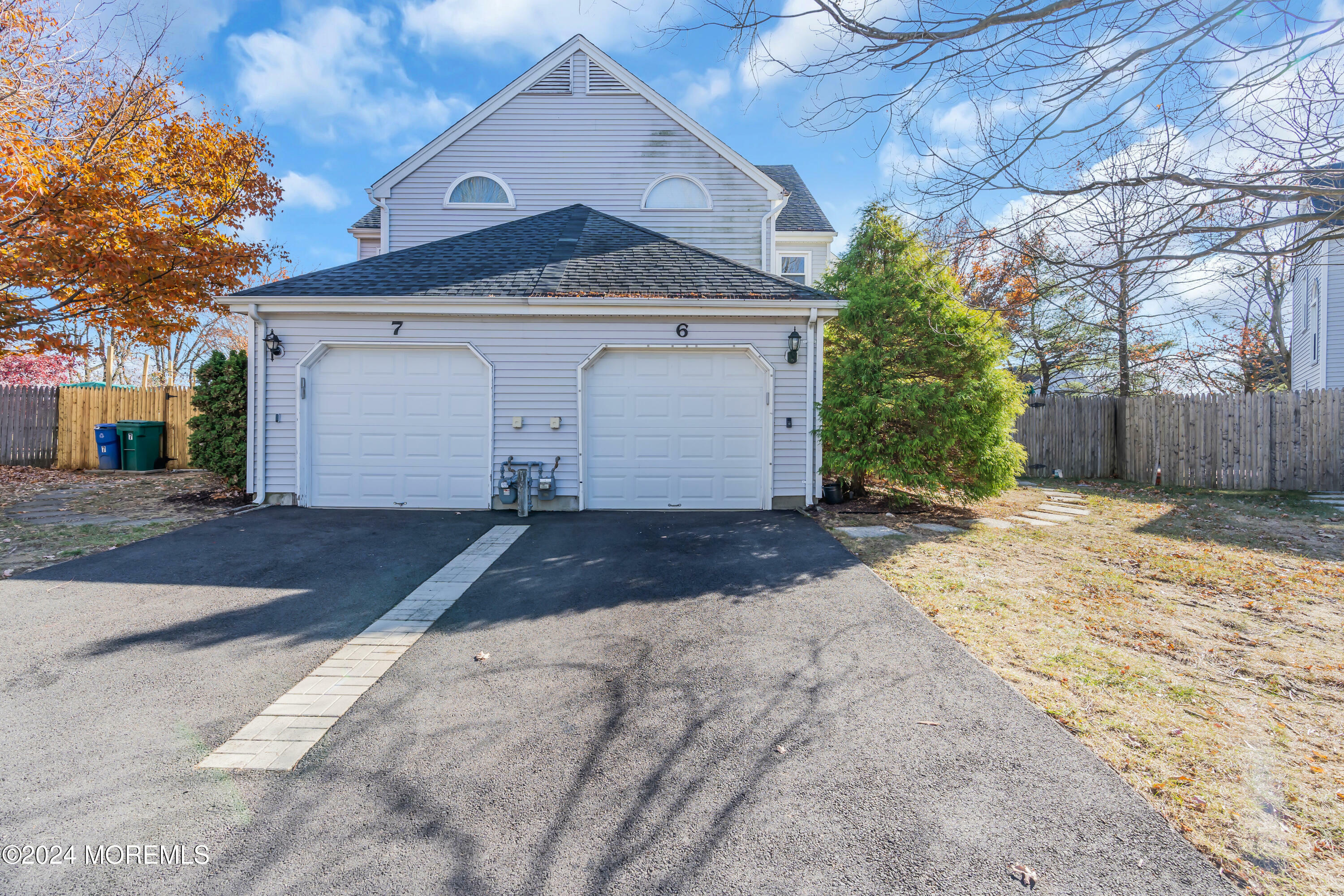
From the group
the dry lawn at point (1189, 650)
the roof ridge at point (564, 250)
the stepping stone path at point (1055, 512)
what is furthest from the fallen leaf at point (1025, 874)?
the roof ridge at point (564, 250)

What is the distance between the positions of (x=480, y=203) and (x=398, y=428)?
5607 millimetres

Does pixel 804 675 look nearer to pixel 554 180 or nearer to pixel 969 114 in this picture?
pixel 969 114

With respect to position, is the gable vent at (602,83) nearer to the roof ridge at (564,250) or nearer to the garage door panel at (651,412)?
the roof ridge at (564,250)

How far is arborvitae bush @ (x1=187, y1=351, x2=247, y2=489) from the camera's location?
9.02m

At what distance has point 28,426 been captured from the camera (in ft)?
44.1

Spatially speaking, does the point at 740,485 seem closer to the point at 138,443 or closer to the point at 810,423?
the point at 810,423

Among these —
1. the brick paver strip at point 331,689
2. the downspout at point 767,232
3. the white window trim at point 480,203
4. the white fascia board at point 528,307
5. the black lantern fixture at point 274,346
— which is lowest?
the brick paver strip at point 331,689

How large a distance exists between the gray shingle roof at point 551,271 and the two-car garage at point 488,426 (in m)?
0.87

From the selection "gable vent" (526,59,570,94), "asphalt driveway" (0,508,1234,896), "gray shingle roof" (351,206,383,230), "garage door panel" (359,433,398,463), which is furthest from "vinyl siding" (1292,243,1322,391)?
"gray shingle roof" (351,206,383,230)

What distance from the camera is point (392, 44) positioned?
33.7ft

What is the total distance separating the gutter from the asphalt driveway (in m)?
3.88

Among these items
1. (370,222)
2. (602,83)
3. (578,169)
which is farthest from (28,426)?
(602,83)

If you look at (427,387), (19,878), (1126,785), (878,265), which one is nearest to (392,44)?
(427,387)

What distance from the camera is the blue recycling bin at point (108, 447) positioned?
13070 mm
